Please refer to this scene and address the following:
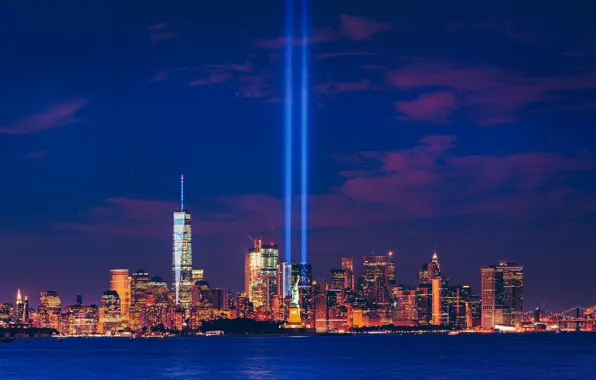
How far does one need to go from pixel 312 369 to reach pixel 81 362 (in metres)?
56.9

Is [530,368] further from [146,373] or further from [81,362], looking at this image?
[81,362]

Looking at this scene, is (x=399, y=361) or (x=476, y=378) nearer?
(x=476, y=378)

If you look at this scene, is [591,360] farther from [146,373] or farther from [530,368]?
[146,373]

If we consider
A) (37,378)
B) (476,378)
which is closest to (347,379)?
(476,378)

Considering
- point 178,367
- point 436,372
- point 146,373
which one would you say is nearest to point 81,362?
point 178,367

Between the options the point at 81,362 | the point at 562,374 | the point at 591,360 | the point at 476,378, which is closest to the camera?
the point at 476,378

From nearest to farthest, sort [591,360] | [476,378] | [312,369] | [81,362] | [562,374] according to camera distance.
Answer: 1. [476,378]
2. [562,374]
3. [312,369]
4. [591,360]
5. [81,362]

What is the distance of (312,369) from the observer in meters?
147

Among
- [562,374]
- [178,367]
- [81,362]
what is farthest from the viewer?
[81,362]

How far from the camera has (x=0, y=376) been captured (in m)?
139

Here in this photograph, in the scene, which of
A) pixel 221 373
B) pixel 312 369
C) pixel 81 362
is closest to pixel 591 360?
pixel 312 369

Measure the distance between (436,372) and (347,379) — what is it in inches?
640

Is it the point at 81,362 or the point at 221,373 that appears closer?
the point at 221,373

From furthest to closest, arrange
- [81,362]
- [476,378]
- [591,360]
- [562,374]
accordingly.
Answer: [81,362], [591,360], [562,374], [476,378]
